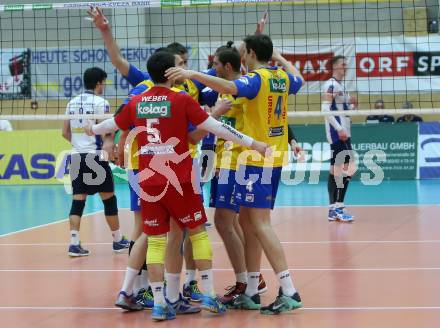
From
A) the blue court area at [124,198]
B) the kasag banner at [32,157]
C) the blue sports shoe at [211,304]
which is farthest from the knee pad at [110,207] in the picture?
the kasag banner at [32,157]

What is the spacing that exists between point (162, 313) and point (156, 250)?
503mm

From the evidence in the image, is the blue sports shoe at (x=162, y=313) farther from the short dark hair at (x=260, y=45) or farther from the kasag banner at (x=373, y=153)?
the kasag banner at (x=373, y=153)

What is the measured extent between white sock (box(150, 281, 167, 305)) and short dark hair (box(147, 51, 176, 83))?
5.31 feet

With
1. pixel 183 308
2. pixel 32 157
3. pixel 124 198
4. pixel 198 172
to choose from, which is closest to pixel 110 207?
pixel 198 172

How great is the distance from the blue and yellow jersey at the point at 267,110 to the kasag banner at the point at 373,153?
448 inches

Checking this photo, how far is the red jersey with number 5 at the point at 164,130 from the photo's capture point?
6574 millimetres

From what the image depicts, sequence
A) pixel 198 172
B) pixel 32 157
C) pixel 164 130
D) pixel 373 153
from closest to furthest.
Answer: pixel 164 130, pixel 198 172, pixel 373 153, pixel 32 157

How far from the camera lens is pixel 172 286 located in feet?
22.8

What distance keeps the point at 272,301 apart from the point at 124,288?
4.27ft

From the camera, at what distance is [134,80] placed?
766cm

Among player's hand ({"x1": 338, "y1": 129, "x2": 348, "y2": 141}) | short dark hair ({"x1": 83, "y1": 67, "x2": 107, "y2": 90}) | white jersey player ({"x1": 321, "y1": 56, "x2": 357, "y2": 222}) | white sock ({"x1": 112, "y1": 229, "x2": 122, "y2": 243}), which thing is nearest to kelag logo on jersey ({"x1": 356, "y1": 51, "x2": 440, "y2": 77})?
white jersey player ({"x1": 321, "y1": 56, "x2": 357, "y2": 222})

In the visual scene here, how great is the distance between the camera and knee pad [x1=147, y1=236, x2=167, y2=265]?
667 cm

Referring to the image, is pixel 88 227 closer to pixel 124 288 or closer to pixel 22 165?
pixel 124 288

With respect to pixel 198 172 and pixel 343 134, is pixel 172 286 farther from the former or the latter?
pixel 343 134
